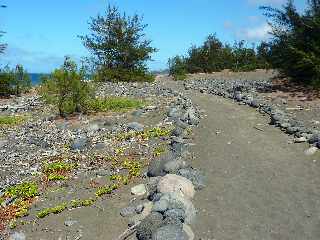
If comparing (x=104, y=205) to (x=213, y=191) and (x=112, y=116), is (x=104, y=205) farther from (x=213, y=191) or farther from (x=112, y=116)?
(x=112, y=116)

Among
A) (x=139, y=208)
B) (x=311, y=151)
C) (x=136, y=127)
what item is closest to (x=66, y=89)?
(x=136, y=127)

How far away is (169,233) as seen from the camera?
29.8 ft

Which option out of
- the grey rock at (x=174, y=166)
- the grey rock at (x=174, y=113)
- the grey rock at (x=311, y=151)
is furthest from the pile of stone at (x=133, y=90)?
the grey rock at (x=174, y=166)

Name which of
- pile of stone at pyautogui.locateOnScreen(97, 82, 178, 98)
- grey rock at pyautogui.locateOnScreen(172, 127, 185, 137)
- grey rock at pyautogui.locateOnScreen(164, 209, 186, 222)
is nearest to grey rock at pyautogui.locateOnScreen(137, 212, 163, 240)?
grey rock at pyautogui.locateOnScreen(164, 209, 186, 222)

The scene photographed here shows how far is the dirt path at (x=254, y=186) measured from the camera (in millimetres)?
10117

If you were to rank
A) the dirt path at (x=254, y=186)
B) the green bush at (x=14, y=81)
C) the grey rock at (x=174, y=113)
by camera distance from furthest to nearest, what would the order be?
the green bush at (x=14, y=81)
the grey rock at (x=174, y=113)
the dirt path at (x=254, y=186)

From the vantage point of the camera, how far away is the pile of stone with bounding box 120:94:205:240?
30.9ft

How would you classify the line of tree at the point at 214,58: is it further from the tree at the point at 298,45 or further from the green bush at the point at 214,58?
the tree at the point at 298,45

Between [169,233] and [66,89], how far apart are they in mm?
13506

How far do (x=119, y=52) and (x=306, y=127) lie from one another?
22798mm

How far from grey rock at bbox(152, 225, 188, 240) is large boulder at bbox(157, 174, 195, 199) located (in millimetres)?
1804

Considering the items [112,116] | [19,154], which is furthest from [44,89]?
[19,154]

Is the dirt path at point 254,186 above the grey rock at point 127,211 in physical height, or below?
below

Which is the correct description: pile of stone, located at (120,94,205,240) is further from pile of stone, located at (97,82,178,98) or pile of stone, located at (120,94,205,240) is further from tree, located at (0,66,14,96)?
tree, located at (0,66,14,96)
